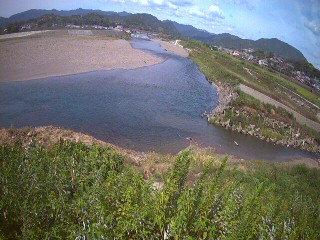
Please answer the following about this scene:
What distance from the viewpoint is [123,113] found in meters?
28.2

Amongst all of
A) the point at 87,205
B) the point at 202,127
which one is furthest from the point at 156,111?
the point at 87,205

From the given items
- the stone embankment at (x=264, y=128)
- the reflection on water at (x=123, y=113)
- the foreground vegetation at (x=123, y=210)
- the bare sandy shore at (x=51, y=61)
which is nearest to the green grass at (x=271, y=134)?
the stone embankment at (x=264, y=128)

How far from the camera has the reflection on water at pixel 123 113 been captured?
22938 mm

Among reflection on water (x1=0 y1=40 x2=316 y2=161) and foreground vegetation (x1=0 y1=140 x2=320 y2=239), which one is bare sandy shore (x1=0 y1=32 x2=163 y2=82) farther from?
foreground vegetation (x1=0 y1=140 x2=320 y2=239)

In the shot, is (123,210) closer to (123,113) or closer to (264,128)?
(123,113)

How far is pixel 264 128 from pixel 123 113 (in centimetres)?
1819

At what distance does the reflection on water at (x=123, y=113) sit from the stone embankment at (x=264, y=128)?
105cm

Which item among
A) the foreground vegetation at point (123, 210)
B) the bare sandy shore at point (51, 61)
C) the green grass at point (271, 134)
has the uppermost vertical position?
the bare sandy shore at point (51, 61)

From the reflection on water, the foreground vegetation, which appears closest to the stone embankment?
the reflection on water

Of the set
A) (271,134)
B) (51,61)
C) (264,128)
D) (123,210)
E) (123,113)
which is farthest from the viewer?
(51,61)

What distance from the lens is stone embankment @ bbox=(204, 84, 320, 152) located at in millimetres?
31156

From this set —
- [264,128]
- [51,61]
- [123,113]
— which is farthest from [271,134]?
[51,61]

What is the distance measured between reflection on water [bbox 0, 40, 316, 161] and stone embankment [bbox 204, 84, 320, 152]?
3.44 ft

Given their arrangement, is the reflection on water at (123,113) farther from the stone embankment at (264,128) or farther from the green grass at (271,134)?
the green grass at (271,134)
